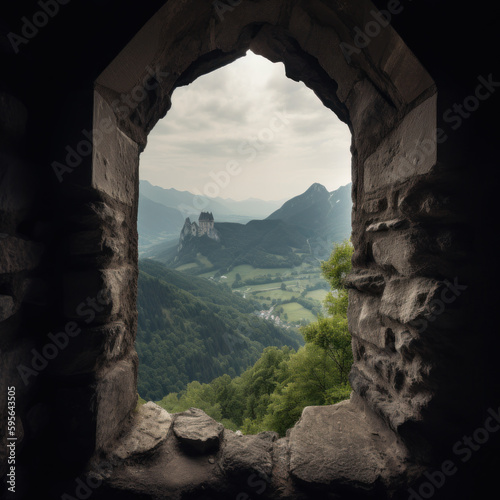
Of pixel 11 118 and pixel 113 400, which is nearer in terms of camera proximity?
pixel 11 118

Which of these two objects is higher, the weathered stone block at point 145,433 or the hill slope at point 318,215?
the hill slope at point 318,215

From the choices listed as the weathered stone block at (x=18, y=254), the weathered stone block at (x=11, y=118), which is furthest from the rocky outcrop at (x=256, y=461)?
the weathered stone block at (x=11, y=118)

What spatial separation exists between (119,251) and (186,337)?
45.9m

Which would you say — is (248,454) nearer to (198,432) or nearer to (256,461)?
(256,461)

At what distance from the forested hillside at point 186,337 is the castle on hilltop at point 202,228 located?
1481cm

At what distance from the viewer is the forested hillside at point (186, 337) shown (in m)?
37.8

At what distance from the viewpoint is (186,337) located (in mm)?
44594

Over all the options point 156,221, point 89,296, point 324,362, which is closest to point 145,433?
point 89,296

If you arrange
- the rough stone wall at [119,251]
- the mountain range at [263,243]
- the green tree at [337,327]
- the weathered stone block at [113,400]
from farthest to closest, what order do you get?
1. the mountain range at [263,243]
2. the green tree at [337,327]
3. the weathered stone block at [113,400]
4. the rough stone wall at [119,251]

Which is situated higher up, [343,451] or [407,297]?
[407,297]

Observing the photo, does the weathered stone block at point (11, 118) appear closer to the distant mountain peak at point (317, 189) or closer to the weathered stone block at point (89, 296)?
the weathered stone block at point (89, 296)

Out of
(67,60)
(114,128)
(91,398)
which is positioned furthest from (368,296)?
(67,60)

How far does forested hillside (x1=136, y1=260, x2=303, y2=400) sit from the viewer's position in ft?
124

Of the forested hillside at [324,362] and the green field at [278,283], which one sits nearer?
the forested hillside at [324,362]
